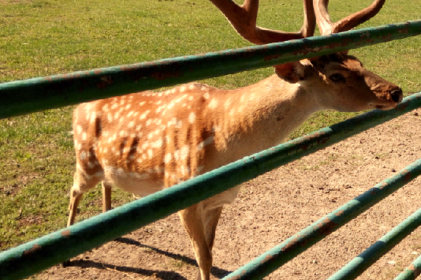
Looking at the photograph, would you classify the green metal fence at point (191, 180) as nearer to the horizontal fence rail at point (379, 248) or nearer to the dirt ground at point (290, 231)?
the horizontal fence rail at point (379, 248)

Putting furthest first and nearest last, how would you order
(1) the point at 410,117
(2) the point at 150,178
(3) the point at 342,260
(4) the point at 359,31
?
(1) the point at 410,117 < (3) the point at 342,260 < (2) the point at 150,178 < (4) the point at 359,31

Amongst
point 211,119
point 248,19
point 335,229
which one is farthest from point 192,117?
point 335,229

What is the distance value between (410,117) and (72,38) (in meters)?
7.74

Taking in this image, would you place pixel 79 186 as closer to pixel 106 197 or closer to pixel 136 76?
pixel 106 197

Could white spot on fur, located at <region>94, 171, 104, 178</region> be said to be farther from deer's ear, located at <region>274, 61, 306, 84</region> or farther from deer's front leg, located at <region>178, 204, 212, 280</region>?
deer's ear, located at <region>274, 61, 306, 84</region>

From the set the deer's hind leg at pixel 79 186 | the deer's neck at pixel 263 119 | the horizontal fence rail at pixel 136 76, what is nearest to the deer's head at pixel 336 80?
the deer's neck at pixel 263 119

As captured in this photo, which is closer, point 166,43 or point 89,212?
point 89,212

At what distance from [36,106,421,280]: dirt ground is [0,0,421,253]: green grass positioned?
0.59 meters

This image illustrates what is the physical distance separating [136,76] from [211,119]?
2.21m

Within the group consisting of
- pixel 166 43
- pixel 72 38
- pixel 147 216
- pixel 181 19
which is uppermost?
pixel 181 19

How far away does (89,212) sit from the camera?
4234 millimetres

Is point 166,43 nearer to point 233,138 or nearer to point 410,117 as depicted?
point 410,117

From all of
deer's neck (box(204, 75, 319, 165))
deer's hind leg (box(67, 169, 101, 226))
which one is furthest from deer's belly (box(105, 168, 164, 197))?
deer's neck (box(204, 75, 319, 165))

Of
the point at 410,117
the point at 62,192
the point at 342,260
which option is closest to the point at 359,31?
the point at 342,260
